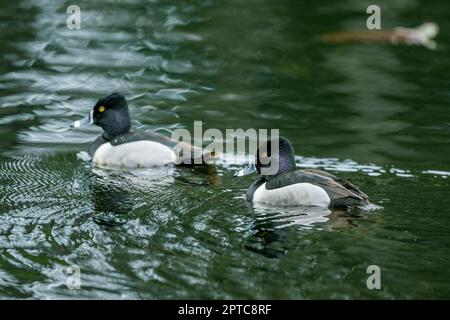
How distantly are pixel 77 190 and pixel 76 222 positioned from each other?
4.11 ft

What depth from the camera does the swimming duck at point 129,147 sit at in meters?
10.9

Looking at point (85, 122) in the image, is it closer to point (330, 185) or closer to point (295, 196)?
point (295, 196)

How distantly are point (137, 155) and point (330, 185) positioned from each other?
9.59ft

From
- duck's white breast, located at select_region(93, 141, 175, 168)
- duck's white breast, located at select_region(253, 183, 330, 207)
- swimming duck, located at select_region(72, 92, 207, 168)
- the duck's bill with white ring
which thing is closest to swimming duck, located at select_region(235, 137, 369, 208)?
duck's white breast, located at select_region(253, 183, 330, 207)

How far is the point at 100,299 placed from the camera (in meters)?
6.71

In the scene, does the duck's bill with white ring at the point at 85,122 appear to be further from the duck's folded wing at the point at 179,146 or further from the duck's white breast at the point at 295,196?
the duck's white breast at the point at 295,196

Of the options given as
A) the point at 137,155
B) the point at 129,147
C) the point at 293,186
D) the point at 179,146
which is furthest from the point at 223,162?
the point at 293,186

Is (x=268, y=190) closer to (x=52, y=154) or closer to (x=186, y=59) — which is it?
(x=52, y=154)

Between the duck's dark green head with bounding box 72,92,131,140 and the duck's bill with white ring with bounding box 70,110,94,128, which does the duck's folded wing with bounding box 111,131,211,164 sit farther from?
the duck's bill with white ring with bounding box 70,110,94,128

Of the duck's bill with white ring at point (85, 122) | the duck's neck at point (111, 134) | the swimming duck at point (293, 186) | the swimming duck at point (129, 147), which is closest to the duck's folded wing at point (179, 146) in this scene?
the swimming duck at point (129, 147)

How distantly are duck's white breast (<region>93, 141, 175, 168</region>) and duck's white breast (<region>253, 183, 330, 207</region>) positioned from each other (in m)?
2.01

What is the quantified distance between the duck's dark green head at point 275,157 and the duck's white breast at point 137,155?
169 centimetres

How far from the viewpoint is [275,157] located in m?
9.42

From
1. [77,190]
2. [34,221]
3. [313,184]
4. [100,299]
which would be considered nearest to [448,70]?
[313,184]
